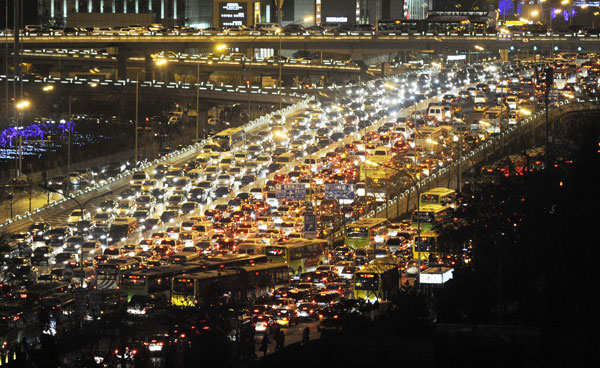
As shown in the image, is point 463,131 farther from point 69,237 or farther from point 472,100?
point 69,237

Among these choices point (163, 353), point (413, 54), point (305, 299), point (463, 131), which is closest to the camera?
point (163, 353)

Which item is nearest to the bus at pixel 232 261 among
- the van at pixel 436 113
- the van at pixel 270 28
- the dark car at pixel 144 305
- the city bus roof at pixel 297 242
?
the city bus roof at pixel 297 242

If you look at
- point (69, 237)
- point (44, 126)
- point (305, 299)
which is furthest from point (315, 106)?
point (305, 299)

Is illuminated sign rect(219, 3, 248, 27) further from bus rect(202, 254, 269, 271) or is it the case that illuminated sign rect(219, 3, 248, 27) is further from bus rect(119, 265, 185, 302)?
bus rect(119, 265, 185, 302)

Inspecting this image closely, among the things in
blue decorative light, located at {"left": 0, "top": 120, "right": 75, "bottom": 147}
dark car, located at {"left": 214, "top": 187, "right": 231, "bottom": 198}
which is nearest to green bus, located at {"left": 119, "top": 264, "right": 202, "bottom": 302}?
dark car, located at {"left": 214, "top": 187, "right": 231, "bottom": 198}

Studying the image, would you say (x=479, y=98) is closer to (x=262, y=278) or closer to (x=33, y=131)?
(x=33, y=131)

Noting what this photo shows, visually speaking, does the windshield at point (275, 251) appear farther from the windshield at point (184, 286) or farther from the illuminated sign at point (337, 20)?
the illuminated sign at point (337, 20)
